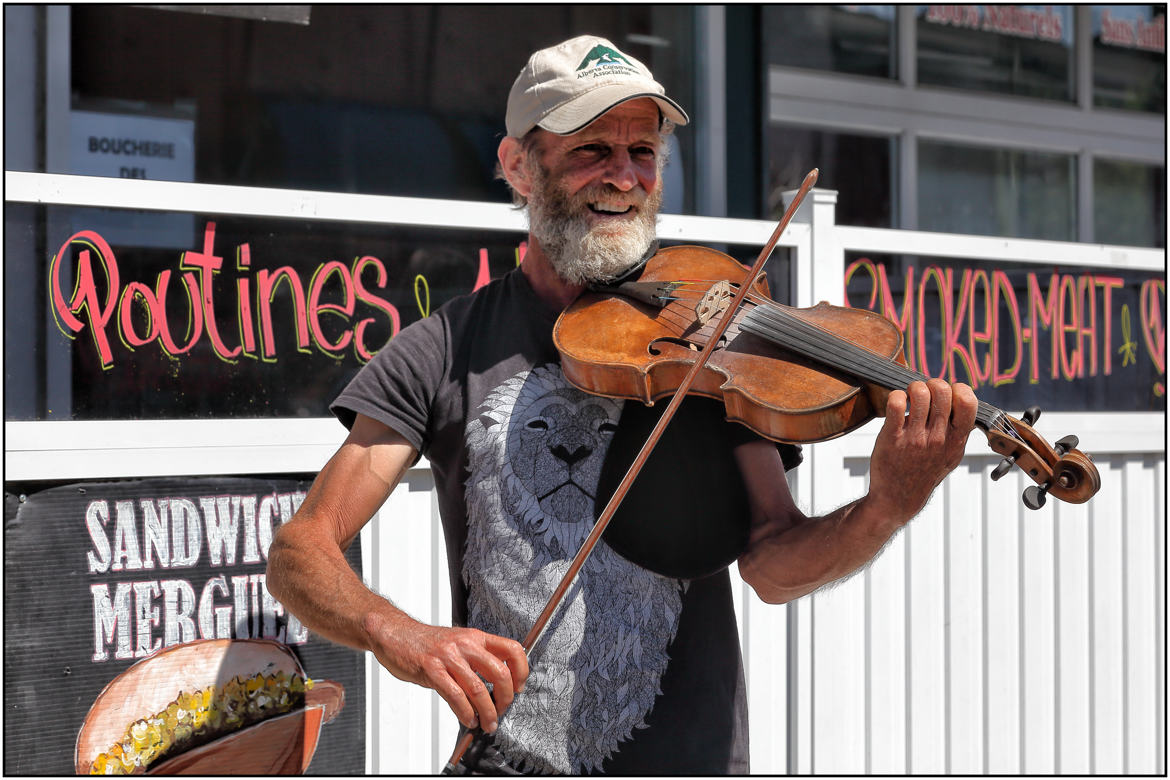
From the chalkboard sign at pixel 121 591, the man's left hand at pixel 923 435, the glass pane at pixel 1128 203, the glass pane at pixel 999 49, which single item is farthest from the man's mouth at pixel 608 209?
the glass pane at pixel 1128 203

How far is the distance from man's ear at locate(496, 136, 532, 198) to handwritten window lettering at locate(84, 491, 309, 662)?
88 cm

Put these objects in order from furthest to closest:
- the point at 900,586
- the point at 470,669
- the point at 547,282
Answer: the point at 900,586 → the point at 547,282 → the point at 470,669

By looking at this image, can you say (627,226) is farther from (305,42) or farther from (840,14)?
(840,14)

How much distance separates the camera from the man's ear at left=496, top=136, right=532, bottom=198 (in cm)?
179

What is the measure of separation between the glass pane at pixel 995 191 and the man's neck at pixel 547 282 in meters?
3.20

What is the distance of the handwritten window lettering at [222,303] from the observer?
2.08 m

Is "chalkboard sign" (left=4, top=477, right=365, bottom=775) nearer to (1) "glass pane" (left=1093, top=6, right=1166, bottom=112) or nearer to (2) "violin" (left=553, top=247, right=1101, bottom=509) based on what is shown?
(2) "violin" (left=553, top=247, right=1101, bottom=509)

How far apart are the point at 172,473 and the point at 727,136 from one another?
2.34m

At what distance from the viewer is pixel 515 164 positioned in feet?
5.97

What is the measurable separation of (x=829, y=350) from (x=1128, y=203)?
4.37 m

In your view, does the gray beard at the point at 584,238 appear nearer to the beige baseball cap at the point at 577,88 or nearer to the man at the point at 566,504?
the man at the point at 566,504

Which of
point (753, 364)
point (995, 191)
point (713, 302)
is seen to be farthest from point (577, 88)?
point (995, 191)

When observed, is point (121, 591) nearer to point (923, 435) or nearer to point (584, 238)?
point (584, 238)

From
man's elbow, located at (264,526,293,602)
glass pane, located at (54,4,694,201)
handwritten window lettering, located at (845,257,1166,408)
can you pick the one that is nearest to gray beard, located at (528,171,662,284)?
man's elbow, located at (264,526,293,602)
